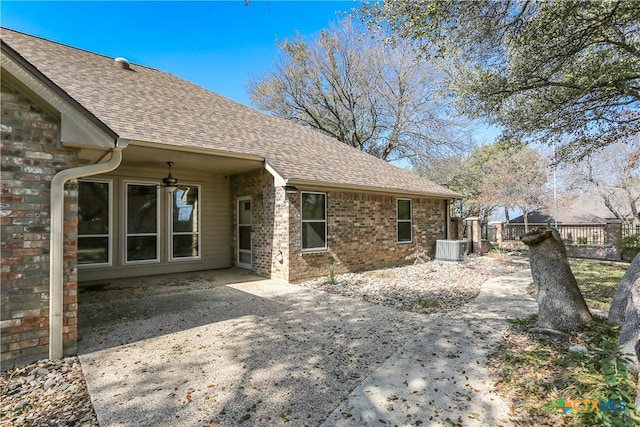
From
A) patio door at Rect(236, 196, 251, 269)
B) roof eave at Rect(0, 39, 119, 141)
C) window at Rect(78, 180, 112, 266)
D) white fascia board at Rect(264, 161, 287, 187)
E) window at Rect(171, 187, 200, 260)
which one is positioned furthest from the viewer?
patio door at Rect(236, 196, 251, 269)

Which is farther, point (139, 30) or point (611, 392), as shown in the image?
point (139, 30)

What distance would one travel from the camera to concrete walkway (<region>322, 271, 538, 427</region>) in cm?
266

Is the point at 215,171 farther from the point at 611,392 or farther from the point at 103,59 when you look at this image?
the point at 611,392

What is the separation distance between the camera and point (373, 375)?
11.0 feet

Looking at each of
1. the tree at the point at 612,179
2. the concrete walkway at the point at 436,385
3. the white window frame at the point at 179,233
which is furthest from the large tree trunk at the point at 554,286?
the tree at the point at 612,179

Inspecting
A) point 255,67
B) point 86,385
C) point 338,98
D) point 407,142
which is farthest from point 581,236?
point 86,385

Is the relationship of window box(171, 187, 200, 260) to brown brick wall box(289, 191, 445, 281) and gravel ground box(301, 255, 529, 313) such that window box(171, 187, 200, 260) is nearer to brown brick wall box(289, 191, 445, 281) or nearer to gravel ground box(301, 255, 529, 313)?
brown brick wall box(289, 191, 445, 281)

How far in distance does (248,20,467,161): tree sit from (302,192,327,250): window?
38.8 ft

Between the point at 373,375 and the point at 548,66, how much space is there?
20.7 ft

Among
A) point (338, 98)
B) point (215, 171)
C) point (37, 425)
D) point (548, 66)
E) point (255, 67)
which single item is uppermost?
point (255, 67)

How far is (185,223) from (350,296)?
533 centimetres

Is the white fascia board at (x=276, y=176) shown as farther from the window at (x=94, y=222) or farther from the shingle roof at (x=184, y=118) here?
the window at (x=94, y=222)

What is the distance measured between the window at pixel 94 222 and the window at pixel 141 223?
43 cm

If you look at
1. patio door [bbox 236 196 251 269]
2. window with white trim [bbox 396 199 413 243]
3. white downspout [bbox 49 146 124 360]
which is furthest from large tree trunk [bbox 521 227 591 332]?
patio door [bbox 236 196 251 269]
